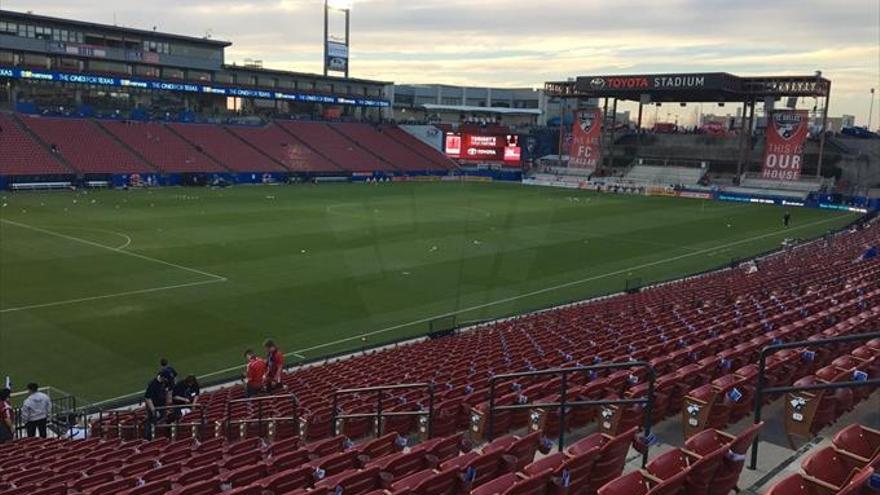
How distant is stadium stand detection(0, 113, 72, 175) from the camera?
61.7m

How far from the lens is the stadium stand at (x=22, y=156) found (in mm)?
61719

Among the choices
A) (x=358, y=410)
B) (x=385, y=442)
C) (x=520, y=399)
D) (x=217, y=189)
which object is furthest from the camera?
(x=217, y=189)

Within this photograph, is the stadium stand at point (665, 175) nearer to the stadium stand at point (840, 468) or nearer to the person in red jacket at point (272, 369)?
the person in red jacket at point (272, 369)

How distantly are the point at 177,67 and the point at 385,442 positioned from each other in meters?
87.8

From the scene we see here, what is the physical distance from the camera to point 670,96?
263ft

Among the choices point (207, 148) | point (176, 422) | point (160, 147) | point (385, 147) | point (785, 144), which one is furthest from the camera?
point (385, 147)

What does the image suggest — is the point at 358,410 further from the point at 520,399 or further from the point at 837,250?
the point at 837,250

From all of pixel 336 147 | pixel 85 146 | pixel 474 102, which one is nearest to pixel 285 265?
pixel 85 146

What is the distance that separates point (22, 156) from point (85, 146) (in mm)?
6761

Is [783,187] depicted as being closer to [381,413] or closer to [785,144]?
[785,144]

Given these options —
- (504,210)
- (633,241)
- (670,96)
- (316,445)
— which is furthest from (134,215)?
(670,96)

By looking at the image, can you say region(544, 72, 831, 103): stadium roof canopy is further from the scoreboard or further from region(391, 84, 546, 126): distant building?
region(391, 84, 546, 126): distant building

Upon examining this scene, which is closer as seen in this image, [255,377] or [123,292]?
[255,377]

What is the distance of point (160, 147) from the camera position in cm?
7512
